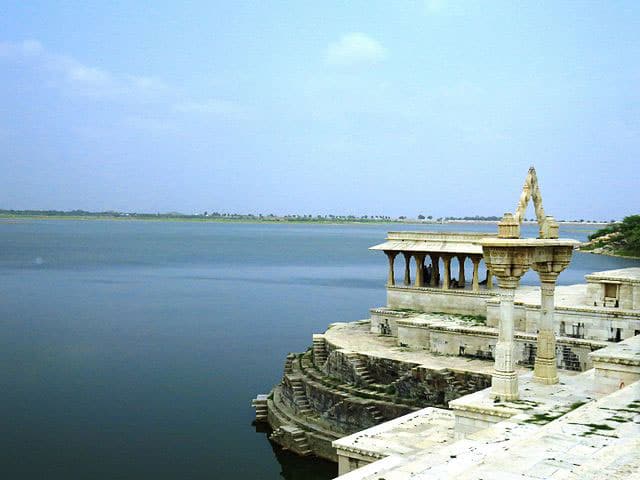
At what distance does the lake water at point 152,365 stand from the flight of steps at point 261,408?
536 millimetres

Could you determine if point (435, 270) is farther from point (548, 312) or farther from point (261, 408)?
point (548, 312)

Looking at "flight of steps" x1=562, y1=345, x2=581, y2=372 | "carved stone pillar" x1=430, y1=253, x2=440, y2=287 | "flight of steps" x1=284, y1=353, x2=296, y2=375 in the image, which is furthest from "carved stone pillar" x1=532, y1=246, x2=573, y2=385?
"carved stone pillar" x1=430, y1=253, x2=440, y2=287

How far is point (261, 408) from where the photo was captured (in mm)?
25203

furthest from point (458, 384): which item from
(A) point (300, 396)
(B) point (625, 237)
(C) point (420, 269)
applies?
(B) point (625, 237)

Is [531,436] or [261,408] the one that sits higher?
[531,436]

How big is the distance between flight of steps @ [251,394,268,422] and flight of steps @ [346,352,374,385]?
4.12 meters

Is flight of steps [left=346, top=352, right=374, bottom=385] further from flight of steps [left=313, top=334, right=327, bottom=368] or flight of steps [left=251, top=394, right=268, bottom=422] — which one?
flight of steps [left=251, top=394, right=268, bottom=422]

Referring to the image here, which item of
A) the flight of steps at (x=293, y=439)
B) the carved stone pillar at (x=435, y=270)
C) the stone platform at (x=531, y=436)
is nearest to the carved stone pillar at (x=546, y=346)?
the stone platform at (x=531, y=436)

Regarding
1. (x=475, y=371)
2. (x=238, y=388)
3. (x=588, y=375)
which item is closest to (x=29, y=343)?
(x=238, y=388)

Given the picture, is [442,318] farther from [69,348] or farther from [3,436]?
[69,348]

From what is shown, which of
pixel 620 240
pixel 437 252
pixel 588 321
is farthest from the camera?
pixel 620 240

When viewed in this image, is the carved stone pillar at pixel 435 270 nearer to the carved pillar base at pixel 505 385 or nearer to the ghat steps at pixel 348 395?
the ghat steps at pixel 348 395

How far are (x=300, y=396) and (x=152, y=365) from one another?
11.2m

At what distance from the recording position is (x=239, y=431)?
2403 centimetres
